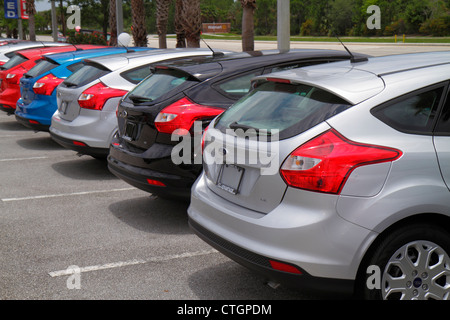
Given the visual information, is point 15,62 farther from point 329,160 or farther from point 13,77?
point 329,160

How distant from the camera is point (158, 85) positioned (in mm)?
6051

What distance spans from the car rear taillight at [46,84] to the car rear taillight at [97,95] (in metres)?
2.31

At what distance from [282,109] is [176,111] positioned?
1942 mm

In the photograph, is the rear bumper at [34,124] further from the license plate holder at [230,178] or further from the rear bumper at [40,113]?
the license plate holder at [230,178]

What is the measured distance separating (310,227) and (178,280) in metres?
1.58

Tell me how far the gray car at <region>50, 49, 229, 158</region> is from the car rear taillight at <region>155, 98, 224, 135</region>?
216cm

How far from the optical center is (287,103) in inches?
151

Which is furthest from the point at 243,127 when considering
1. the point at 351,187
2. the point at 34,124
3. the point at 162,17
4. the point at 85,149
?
the point at 162,17

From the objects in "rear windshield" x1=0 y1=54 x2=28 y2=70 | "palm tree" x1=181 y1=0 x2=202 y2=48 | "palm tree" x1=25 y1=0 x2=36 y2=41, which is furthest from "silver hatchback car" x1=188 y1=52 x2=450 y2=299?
"palm tree" x1=25 y1=0 x2=36 y2=41

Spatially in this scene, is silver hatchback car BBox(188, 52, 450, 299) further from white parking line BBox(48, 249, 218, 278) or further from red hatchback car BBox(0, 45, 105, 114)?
red hatchback car BBox(0, 45, 105, 114)

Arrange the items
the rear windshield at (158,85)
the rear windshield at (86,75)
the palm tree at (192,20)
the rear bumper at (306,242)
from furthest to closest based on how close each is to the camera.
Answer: the palm tree at (192,20) → the rear windshield at (86,75) → the rear windshield at (158,85) → the rear bumper at (306,242)

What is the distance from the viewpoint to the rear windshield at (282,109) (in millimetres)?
3518

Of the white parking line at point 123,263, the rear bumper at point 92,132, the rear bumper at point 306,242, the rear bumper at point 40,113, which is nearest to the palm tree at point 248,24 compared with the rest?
the rear bumper at point 40,113
